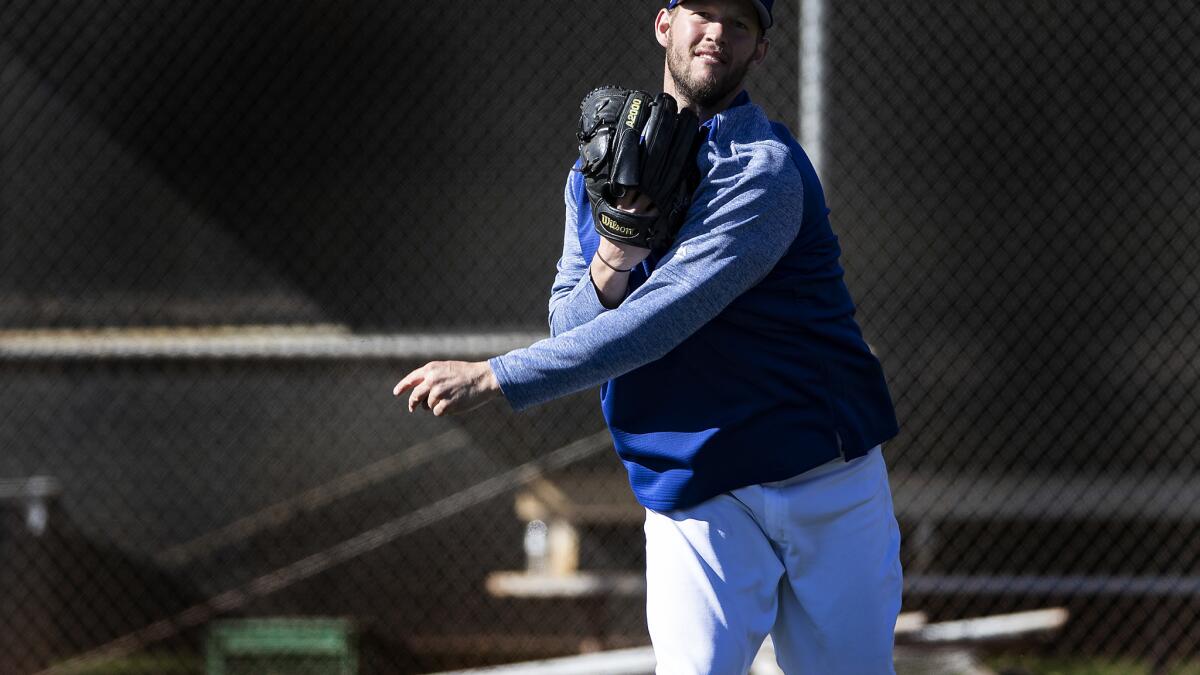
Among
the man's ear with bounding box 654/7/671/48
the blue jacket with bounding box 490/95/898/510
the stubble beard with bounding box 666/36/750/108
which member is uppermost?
the man's ear with bounding box 654/7/671/48

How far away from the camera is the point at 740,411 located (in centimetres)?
213

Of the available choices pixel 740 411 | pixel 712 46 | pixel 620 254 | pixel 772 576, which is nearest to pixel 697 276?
pixel 620 254

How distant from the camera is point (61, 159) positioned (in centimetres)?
514

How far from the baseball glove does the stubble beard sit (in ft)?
0.28

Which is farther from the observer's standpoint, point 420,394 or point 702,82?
point 702,82

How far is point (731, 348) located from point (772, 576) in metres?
0.39

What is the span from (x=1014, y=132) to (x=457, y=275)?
2.27m

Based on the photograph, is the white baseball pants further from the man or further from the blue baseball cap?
the blue baseball cap

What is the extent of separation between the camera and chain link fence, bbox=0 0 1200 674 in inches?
198

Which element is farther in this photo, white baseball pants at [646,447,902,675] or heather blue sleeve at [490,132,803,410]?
white baseball pants at [646,447,902,675]

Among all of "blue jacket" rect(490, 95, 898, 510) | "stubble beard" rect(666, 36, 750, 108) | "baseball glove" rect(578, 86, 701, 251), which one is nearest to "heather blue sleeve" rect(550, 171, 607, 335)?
"blue jacket" rect(490, 95, 898, 510)

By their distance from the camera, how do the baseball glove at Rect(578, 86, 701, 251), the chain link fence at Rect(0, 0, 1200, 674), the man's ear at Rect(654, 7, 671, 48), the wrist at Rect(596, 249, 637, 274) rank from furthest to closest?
the chain link fence at Rect(0, 0, 1200, 674) < the man's ear at Rect(654, 7, 671, 48) < the wrist at Rect(596, 249, 637, 274) < the baseball glove at Rect(578, 86, 701, 251)

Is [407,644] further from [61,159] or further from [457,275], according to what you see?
[61,159]

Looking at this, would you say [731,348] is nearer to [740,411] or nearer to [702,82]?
[740,411]
